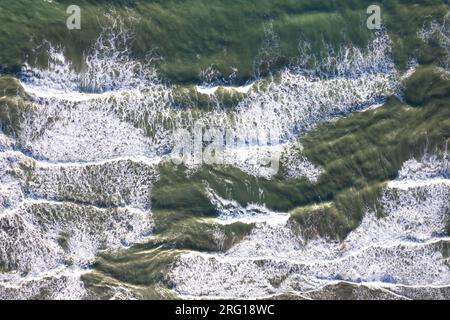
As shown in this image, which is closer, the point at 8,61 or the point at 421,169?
the point at 8,61

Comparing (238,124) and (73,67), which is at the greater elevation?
(73,67)

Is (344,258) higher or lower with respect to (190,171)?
lower

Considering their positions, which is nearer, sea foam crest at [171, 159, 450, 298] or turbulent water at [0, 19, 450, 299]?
turbulent water at [0, 19, 450, 299]

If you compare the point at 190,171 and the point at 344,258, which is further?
the point at 344,258

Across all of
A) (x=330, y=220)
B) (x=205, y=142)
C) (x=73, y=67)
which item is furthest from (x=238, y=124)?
(x=73, y=67)

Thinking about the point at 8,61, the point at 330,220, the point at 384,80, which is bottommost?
the point at 330,220

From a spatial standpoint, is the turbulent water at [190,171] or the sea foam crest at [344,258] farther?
the sea foam crest at [344,258]
